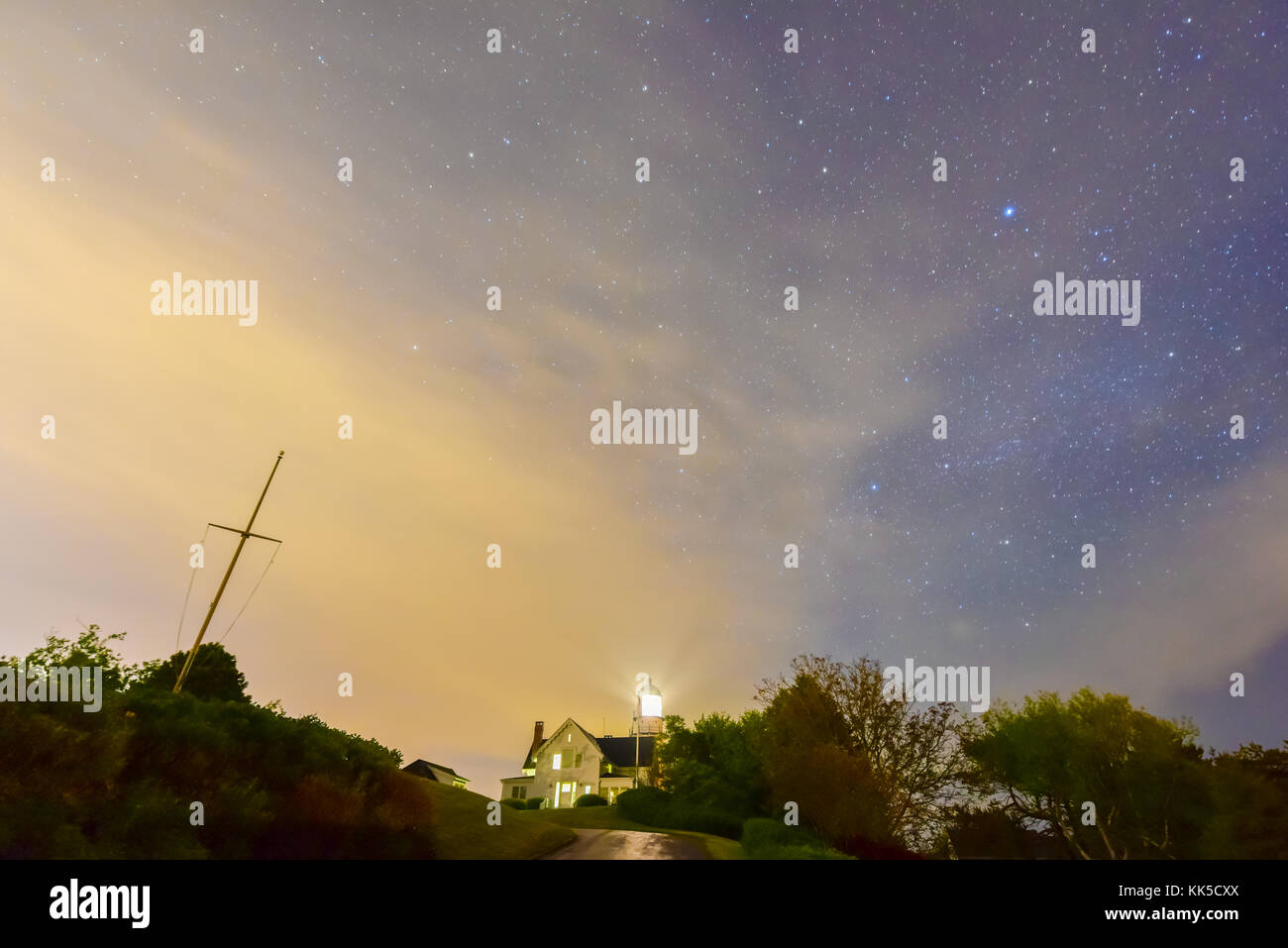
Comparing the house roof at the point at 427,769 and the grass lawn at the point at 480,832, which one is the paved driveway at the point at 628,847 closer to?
the grass lawn at the point at 480,832

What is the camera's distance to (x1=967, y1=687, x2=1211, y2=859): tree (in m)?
44.0

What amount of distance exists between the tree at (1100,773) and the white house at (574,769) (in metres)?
35.4

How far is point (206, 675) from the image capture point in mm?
36625

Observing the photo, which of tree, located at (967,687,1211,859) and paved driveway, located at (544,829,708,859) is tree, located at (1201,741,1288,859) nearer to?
tree, located at (967,687,1211,859)

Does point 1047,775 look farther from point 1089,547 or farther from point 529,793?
point 529,793

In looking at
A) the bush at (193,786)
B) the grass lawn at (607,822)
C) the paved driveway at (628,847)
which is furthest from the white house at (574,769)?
the bush at (193,786)

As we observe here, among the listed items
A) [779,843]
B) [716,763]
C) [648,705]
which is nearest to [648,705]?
[648,705]

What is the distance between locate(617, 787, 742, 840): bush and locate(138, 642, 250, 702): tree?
82.6ft

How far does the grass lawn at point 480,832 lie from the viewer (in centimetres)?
2036
